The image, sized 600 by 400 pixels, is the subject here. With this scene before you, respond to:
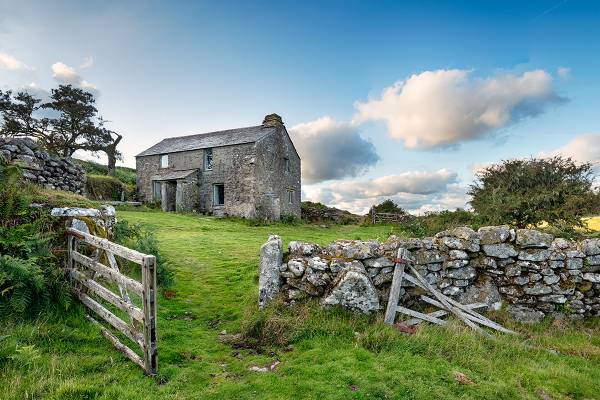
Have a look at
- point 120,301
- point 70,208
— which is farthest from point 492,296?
point 70,208

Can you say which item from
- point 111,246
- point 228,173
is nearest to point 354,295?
point 111,246

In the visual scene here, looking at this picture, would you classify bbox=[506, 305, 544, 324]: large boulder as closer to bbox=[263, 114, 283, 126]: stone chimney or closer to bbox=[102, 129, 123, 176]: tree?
bbox=[263, 114, 283, 126]: stone chimney

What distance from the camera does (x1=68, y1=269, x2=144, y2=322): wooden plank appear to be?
4892mm

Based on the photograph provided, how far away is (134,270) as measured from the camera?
8922mm

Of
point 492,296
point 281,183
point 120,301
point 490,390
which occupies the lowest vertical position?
point 490,390

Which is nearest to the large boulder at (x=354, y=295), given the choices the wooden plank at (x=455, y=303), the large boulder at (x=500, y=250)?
the wooden plank at (x=455, y=303)

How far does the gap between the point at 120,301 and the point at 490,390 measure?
17.6 feet

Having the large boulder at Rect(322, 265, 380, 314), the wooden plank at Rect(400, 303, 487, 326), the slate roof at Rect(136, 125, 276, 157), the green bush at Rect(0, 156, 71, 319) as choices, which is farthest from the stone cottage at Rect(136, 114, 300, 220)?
the wooden plank at Rect(400, 303, 487, 326)

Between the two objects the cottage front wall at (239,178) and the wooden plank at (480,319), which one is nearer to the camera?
the wooden plank at (480,319)

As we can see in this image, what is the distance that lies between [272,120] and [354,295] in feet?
91.2

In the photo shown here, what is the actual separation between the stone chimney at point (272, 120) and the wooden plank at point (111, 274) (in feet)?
87.9

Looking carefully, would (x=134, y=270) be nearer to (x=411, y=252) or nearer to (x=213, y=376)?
(x=213, y=376)

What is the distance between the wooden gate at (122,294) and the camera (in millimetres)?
4672

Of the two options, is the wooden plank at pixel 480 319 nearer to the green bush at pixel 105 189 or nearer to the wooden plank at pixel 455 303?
the wooden plank at pixel 455 303
